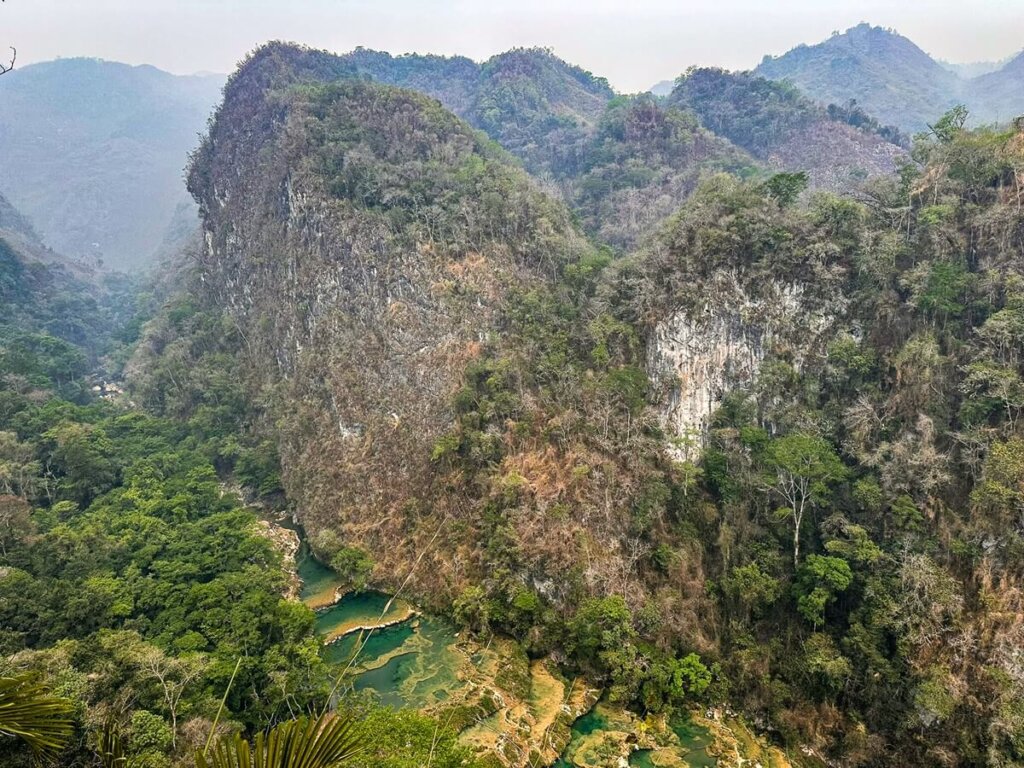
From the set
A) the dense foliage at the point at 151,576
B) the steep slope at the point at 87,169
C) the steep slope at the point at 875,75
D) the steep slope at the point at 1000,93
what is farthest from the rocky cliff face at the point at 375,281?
the steep slope at the point at 87,169

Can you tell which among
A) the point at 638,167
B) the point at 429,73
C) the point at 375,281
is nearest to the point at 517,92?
the point at 429,73

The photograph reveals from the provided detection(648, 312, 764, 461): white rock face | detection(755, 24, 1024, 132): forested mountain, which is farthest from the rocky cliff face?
detection(755, 24, 1024, 132): forested mountain

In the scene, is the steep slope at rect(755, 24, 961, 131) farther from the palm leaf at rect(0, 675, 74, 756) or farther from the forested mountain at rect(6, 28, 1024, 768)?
the palm leaf at rect(0, 675, 74, 756)

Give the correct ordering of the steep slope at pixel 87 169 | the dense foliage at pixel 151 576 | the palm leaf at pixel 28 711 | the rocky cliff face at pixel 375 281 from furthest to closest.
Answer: the steep slope at pixel 87 169 → the rocky cliff face at pixel 375 281 → the dense foliage at pixel 151 576 → the palm leaf at pixel 28 711

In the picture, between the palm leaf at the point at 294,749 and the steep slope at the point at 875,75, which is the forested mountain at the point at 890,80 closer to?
the steep slope at the point at 875,75

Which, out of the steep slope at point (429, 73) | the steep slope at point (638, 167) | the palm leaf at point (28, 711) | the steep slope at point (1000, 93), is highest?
the steep slope at point (1000, 93)

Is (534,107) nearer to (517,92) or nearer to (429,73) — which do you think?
(517,92)

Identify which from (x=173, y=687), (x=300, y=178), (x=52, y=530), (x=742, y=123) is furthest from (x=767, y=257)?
(x=742, y=123)
